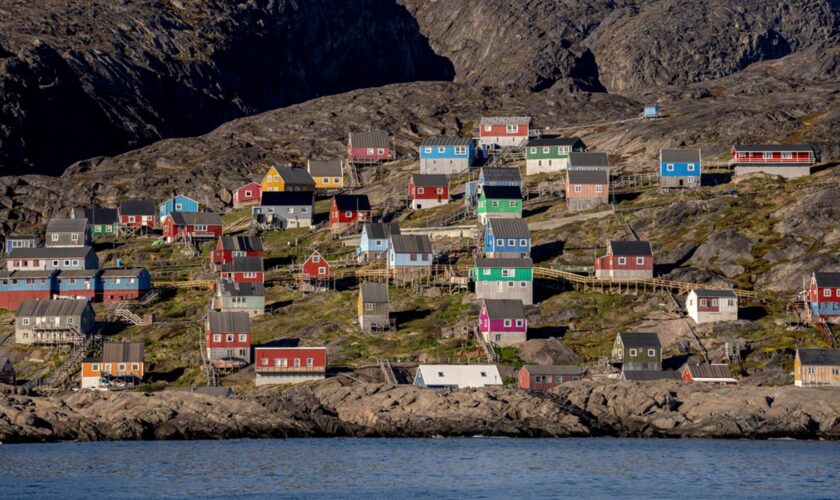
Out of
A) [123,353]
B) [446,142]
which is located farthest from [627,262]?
[446,142]

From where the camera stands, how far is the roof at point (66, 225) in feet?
571

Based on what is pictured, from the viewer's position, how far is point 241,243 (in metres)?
164

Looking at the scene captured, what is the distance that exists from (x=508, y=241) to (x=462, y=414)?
39.3 meters

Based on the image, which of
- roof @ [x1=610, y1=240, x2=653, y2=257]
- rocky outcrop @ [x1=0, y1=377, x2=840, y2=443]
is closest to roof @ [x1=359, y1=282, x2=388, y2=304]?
rocky outcrop @ [x1=0, y1=377, x2=840, y2=443]

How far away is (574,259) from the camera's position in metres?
153

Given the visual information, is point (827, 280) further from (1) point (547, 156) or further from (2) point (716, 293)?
(1) point (547, 156)

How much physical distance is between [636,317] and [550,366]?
15.1 metres

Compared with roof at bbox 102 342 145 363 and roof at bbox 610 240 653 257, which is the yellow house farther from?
roof at bbox 102 342 145 363

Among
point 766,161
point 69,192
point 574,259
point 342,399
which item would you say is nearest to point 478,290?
point 574,259

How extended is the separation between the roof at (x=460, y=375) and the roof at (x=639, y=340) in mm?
10561

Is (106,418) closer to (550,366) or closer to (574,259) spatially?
(550,366)

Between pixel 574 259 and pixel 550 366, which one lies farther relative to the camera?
pixel 574 259

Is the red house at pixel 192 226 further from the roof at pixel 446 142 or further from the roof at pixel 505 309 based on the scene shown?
the roof at pixel 505 309

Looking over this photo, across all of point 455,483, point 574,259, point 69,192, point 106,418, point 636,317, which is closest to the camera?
point 455,483
